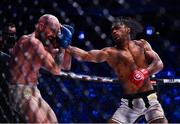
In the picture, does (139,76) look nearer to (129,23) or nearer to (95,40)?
(129,23)

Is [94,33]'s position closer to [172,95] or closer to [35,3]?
[35,3]

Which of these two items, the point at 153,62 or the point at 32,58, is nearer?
the point at 32,58

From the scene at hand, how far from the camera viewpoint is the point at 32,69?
5.50ft

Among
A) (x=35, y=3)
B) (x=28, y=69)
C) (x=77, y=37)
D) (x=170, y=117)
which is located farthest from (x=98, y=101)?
(x=28, y=69)

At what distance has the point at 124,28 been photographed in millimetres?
1969

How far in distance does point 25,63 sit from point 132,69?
538 mm

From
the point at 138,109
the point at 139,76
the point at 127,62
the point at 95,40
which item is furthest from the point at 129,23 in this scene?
the point at 95,40

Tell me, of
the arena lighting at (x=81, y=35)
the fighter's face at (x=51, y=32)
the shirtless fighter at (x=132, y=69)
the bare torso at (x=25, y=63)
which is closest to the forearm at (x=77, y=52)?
the shirtless fighter at (x=132, y=69)

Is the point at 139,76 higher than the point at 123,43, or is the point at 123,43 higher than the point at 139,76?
the point at 123,43

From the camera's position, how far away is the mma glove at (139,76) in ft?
6.03

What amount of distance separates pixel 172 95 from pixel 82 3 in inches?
42.5

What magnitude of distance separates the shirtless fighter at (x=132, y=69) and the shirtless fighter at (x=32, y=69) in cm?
31

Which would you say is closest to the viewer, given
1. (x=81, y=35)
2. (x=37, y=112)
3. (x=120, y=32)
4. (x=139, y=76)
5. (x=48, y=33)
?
(x=37, y=112)

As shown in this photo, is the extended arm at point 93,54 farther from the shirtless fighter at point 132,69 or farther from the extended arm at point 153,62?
the extended arm at point 153,62
